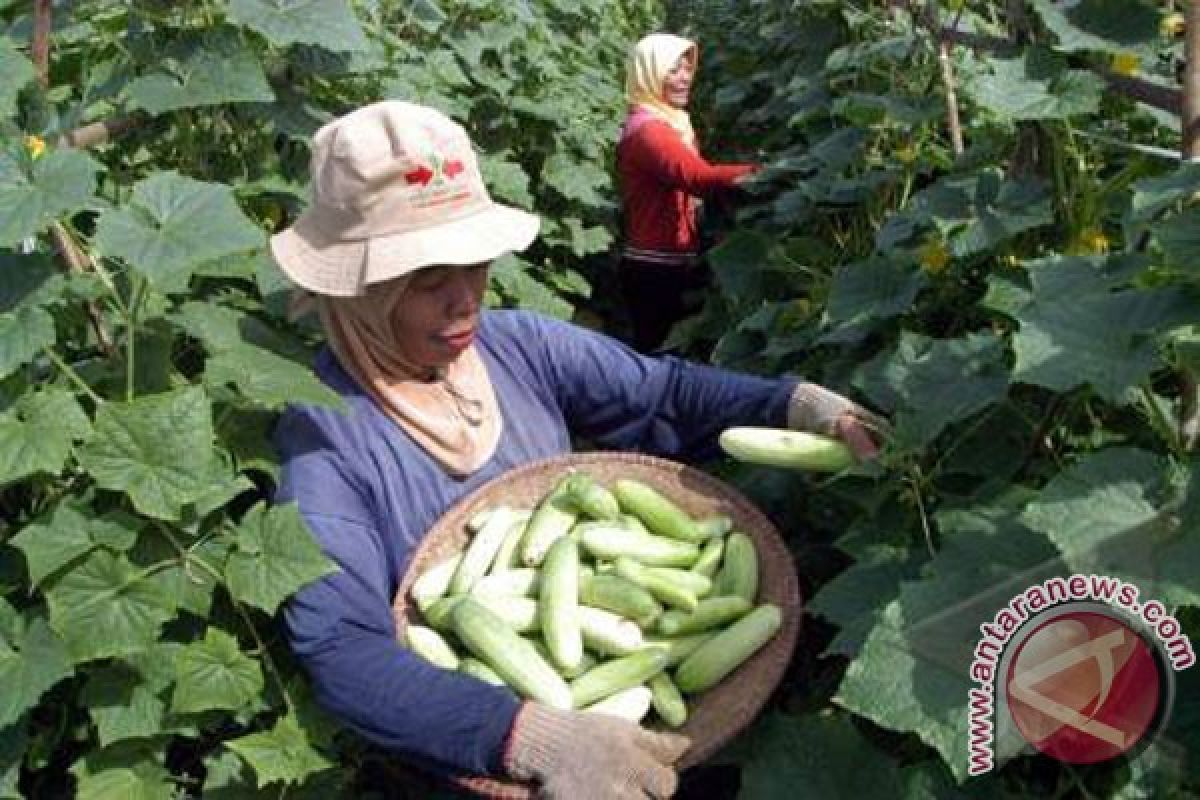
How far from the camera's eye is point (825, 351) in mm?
3213

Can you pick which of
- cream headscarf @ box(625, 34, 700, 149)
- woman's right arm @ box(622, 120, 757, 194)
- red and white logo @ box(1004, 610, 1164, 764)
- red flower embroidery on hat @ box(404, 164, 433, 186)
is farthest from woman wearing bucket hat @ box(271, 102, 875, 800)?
cream headscarf @ box(625, 34, 700, 149)

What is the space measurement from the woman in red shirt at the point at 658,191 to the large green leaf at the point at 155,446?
3411 millimetres

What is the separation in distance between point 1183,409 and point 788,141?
4.10 meters

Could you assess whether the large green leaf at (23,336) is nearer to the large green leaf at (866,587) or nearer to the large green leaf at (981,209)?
the large green leaf at (866,587)

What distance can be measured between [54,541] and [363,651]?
0.56m

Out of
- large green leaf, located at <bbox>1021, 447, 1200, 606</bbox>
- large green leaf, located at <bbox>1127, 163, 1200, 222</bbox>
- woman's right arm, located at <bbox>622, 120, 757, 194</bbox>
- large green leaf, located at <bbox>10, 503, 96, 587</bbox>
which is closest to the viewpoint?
large green leaf, located at <bbox>1021, 447, 1200, 606</bbox>

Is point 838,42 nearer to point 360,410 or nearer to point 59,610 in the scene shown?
point 360,410

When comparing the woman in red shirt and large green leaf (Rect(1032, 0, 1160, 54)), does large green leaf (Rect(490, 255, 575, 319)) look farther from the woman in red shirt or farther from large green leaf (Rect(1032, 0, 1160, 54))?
large green leaf (Rect(1032, 0, 1160, 54))

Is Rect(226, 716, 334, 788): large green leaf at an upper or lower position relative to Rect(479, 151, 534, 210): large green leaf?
upper

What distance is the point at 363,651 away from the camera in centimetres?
209

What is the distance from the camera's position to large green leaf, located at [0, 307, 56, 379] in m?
1.97

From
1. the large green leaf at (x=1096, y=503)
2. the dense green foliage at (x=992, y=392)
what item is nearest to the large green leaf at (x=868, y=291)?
the dense green foliage at (x=992, y=392)

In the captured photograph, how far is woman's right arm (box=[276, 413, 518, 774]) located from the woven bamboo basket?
3.8 inches

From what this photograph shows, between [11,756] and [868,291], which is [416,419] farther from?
[868,291]
